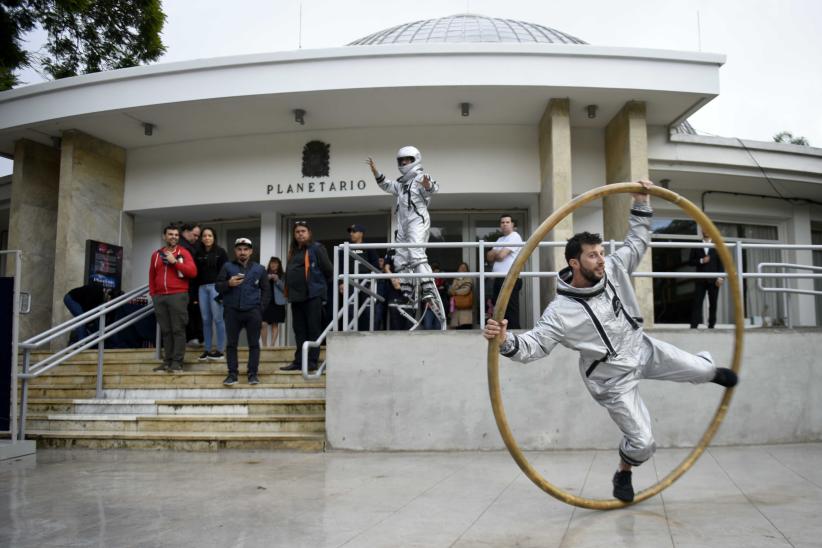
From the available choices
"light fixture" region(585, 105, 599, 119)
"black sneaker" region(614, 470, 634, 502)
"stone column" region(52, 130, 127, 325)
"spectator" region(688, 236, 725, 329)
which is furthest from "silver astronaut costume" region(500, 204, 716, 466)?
"stone column" region(52, 130, 127, 325)

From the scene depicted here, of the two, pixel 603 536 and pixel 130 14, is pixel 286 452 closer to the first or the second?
pixel 603 536

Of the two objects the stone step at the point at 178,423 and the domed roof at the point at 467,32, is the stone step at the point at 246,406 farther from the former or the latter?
the domed roof at the point at 467,32

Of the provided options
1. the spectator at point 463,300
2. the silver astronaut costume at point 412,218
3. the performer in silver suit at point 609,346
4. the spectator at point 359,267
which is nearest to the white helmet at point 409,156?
the silver astronaut costume at point 412,218

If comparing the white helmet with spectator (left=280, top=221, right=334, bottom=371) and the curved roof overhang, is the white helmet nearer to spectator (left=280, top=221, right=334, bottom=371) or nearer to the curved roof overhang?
spectator (left=280, top=221, right=334, bottom=371)

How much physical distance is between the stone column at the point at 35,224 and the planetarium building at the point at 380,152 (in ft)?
0.13

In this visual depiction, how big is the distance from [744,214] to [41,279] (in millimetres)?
15394

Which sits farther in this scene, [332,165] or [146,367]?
[332,165]

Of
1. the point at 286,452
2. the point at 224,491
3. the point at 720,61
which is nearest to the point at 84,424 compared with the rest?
the point at 286,452

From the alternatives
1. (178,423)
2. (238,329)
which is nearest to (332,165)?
(238,329)

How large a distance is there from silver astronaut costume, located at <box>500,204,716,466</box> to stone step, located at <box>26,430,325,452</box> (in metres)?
4.18

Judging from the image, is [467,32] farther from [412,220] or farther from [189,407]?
[189,407]

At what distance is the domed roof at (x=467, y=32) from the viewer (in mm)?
17520

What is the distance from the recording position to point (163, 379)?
10.0 metres

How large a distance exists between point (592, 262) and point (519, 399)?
11.9 ft
